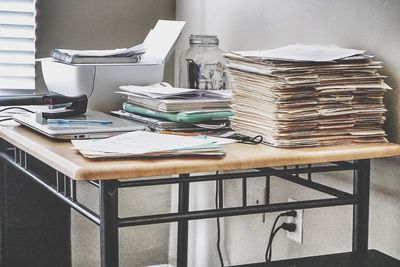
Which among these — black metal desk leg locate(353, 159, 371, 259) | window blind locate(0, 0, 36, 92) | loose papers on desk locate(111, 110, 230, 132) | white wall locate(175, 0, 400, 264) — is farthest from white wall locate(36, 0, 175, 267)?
black metal desk leg locate(353, 159, 371, 259)

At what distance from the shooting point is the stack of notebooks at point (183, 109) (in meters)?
1.72

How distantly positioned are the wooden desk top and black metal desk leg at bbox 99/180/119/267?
44 millimetres

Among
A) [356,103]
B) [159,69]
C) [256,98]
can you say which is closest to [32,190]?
[159,69]

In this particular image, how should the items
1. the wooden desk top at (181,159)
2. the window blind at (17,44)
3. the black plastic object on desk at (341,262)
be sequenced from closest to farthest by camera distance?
the wooden desk top at (181,159)
the black plastic object on desk at (341,262)
the window blind at (17,44)

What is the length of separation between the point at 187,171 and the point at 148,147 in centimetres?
10

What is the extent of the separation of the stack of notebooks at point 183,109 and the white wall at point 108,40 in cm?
66

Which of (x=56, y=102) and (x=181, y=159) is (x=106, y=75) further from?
(x=181, y=159)

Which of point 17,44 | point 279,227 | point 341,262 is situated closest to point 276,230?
point 279,227

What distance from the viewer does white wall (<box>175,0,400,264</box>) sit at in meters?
1.64

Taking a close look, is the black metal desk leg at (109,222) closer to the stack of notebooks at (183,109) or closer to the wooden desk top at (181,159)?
the wooden desk top at (181,159)

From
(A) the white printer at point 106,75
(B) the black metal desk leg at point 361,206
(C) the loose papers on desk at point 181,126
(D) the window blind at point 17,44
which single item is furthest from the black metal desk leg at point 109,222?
(D) the window blind at point 17,44

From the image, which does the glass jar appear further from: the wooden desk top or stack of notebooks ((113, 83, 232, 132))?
the wooden desk top

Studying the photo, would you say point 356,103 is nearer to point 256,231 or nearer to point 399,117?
point 399,117

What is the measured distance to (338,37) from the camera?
5.90 ft
